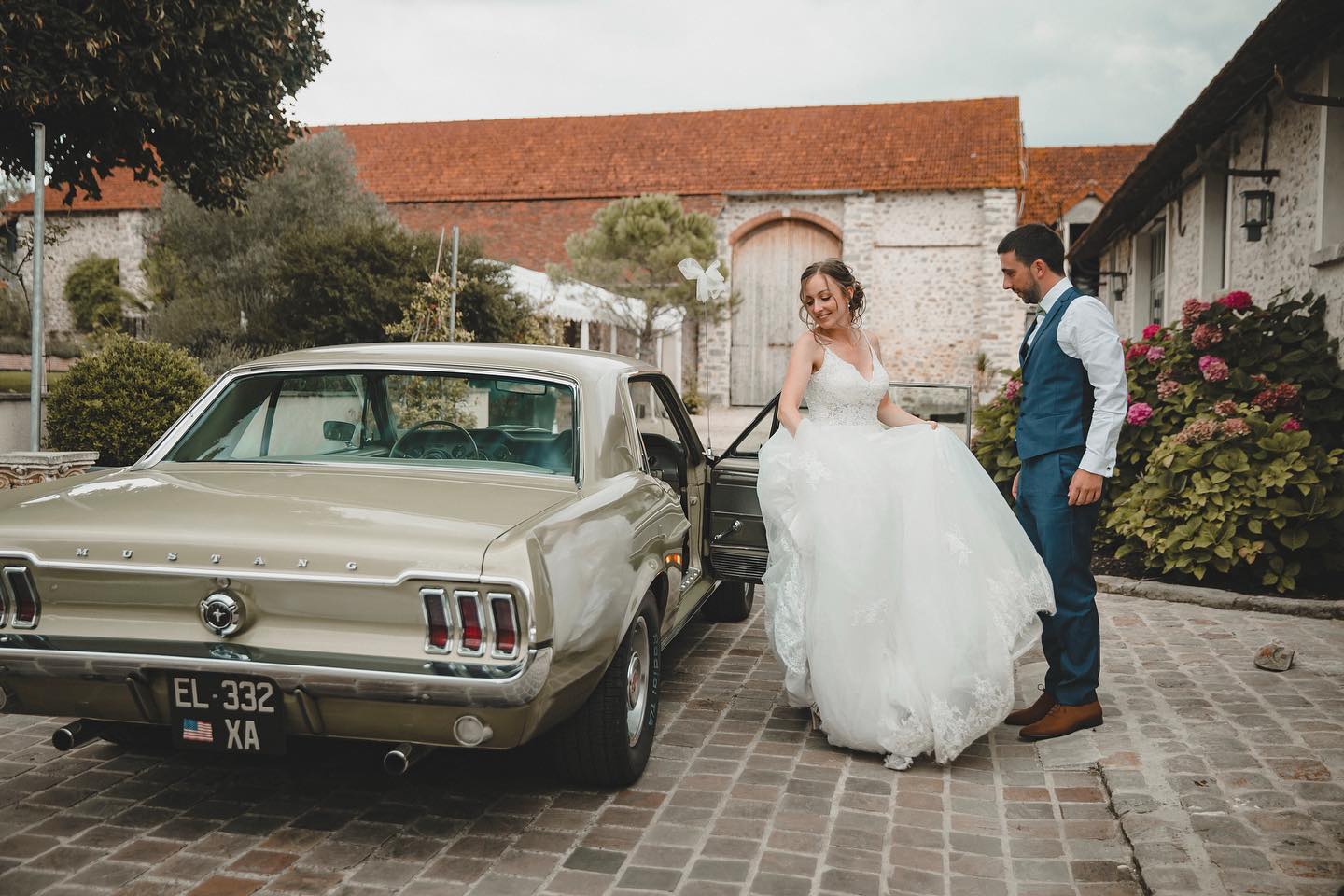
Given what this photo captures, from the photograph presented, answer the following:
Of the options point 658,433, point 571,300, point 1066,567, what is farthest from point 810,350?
point 571,300

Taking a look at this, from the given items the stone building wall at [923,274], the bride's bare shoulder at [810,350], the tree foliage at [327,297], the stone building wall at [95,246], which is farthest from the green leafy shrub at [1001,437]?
the stone building wall at [95,246]

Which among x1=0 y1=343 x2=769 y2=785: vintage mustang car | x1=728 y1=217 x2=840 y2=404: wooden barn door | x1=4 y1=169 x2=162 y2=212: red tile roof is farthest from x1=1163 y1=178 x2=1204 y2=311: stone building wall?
x1=4 y1=169 x2=162 y2=212: red tile roof

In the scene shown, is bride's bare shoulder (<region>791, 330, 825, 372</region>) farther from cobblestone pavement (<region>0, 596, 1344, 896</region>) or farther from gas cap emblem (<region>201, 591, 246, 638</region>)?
gas cap emblem (<region>201, 591, 246, 638</region>)

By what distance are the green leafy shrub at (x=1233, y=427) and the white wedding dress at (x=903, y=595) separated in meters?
3.30

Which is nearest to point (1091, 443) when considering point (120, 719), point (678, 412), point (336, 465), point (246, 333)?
point (678, 412)

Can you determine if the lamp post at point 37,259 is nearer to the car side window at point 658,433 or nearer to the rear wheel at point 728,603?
the car side window at point 658,433

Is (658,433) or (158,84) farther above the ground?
(158,84)

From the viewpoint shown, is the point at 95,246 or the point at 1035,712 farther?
the point at 95,246

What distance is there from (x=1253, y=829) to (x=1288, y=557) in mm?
4010

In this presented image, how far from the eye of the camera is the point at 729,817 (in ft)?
11.2

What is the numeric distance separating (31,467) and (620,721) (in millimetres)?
6354

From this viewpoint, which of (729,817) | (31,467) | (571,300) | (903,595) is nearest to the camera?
(729,817)

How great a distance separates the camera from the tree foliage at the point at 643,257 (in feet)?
78.6

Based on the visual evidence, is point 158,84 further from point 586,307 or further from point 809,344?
point 586,307
